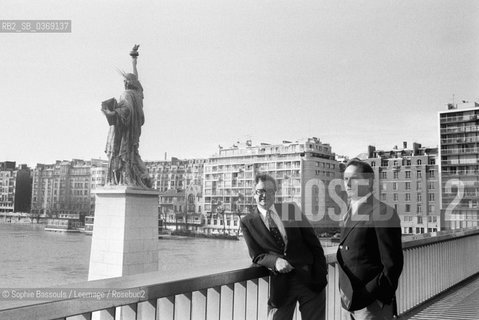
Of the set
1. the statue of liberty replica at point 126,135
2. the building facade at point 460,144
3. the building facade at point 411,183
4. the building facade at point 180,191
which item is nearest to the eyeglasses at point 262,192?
the statue of liberty replica at point 126,135

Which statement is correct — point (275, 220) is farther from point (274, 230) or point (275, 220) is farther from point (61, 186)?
point (61, 186)

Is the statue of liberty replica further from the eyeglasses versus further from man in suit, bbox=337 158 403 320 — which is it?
man in suit, bbox=337 158 403 320

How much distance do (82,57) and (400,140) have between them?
43712 millimetres

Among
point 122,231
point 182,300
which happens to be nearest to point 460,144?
point 122,231

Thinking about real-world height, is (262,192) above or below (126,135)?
below

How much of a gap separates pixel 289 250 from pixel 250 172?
65597mm

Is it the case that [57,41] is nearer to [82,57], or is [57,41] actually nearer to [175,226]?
[82,57]

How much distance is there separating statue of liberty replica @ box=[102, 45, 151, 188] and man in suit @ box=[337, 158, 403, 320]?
17.4m

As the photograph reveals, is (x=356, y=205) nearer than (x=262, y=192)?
Yes

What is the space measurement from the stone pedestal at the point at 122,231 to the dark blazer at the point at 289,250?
649 inches

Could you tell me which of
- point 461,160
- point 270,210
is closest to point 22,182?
point 461,160

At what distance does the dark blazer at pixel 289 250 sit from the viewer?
2.00m

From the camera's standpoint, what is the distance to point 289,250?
2059 mm

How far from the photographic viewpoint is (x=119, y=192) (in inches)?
716
